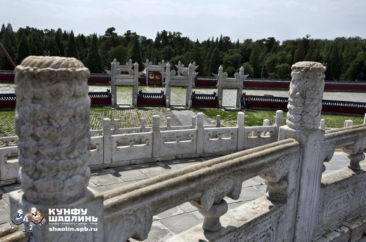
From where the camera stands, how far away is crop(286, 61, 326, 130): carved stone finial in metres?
3.71

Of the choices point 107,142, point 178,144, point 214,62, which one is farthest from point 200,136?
point 214,62

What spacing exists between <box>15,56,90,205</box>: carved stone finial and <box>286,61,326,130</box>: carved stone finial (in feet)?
8.76

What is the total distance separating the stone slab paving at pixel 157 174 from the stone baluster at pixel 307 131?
6.92ft

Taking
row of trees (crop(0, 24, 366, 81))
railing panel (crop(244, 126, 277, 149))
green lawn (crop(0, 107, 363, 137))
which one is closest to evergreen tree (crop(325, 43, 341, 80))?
row of trees (crop(0, 24, 366, 81))

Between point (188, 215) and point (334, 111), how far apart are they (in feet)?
62.9

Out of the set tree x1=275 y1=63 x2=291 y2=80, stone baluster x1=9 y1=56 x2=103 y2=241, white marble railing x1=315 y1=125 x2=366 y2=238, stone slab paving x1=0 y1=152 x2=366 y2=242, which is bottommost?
stone slab paving x1=0 y1=152 x2=366 y2=242

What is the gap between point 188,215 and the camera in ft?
19.2

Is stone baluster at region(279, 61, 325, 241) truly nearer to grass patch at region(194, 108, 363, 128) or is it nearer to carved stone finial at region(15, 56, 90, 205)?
carved stone finial at region(15, 56, 90, 205)

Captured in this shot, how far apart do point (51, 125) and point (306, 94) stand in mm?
2901

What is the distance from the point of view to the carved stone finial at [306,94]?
3711 millimetres

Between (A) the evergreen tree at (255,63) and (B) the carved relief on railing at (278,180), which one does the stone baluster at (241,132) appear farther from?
(A) the evergreen tree at (255,63)

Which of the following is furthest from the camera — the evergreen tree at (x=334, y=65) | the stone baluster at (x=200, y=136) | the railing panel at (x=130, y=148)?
the evergreen tree at (x=334, y=65)

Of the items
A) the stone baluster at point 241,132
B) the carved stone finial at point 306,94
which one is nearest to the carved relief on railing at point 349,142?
the carved stone finial at point 306,94

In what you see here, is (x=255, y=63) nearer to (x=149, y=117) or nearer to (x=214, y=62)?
(x=214, y=62)
